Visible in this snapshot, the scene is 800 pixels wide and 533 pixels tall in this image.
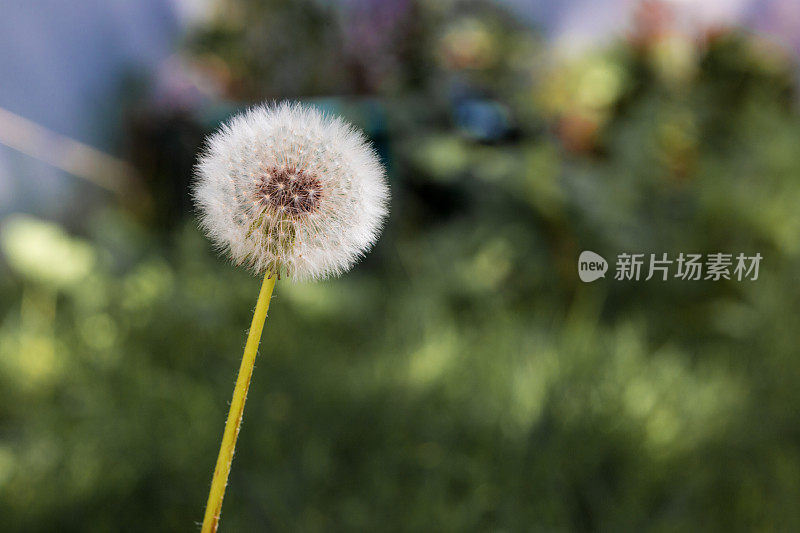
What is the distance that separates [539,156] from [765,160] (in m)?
0.33

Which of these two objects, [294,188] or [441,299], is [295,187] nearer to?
[294,188]

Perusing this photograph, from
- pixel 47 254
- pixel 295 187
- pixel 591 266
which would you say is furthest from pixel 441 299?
pixel 295 187

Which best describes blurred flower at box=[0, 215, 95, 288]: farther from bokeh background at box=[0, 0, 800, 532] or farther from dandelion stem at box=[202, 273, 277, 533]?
dandelion stem at box=[202, 273, 277, 533]

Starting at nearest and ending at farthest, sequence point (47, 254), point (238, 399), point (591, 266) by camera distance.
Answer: point (238, 399) < point (47, 254) < point (591, 266)

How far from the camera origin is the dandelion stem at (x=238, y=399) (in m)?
0.13

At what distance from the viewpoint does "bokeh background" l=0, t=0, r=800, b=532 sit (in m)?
0.67

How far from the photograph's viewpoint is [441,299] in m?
1.00

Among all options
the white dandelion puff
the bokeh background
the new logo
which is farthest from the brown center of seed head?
the new logo

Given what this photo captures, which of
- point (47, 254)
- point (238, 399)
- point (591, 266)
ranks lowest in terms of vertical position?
point (238, 399)

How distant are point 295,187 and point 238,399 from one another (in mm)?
61

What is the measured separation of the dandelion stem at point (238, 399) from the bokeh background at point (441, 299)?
15.7 inches

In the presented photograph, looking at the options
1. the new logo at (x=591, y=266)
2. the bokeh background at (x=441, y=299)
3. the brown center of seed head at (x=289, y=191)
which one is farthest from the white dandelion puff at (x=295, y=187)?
the new logo at (x=591, y=266)

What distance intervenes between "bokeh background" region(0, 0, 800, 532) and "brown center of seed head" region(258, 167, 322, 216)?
1.17 feet

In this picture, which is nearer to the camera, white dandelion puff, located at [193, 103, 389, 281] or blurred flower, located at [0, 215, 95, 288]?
white dandelion puff, located at [193, 103, 389, 281]
